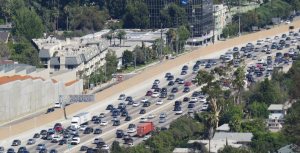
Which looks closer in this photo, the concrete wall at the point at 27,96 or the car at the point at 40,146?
the car at the point at 40,146

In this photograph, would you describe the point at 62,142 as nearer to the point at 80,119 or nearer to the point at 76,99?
the point at 80,119

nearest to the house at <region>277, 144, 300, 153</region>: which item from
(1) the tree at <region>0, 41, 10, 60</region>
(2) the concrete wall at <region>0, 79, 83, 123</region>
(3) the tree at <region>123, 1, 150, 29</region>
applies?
(2) the concrete wall at <region>0, 79, 83, 123</region>

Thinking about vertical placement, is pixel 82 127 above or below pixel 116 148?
below

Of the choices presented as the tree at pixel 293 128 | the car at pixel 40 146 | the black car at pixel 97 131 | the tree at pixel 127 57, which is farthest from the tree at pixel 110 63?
the tree at pixel 293 128

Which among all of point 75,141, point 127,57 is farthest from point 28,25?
point 75,141

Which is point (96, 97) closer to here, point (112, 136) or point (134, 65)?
point (112, 136)

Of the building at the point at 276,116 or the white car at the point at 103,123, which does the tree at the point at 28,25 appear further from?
the building at the point at 276,116

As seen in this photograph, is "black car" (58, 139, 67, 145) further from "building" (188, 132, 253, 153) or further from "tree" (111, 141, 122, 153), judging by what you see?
"building" (188, 132, 253, 153)

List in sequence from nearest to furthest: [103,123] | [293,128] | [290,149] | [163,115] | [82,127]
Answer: [293,128]
[290,149]
[82,127]
[103,123]
[163,115]
